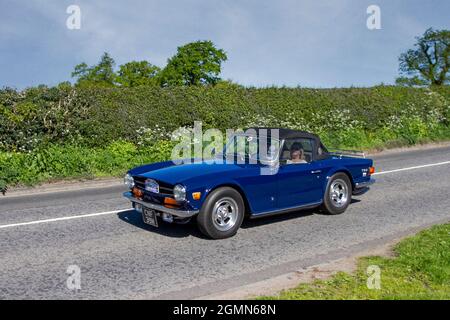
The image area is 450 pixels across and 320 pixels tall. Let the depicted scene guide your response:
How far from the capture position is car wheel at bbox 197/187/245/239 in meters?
6.98

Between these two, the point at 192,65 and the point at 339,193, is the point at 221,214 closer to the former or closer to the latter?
the point at 339,193

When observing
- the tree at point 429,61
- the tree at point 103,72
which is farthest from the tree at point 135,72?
the tree at point 429,61

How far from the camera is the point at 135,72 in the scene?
65.9m

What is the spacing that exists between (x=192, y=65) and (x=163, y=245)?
50.3m

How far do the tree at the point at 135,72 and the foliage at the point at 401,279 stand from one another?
59626mm

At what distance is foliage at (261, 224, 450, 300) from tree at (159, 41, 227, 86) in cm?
5015

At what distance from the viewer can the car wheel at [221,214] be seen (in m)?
6.98

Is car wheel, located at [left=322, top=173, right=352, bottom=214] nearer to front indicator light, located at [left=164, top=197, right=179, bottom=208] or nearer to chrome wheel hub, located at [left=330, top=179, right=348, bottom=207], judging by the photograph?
chrome wheel hub, located at [left=330, top=179, right=348, bottom=207]

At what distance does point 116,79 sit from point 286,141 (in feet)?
198

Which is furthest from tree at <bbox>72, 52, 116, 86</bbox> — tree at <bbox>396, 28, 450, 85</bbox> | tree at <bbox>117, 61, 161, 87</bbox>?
tree at <bbox>396, 28, 450, 85</bbox>

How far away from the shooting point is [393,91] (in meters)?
23.5

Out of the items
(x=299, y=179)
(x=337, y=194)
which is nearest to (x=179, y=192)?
(x=299, y=179)

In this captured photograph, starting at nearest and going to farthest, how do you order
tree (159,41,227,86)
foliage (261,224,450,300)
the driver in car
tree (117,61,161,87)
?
1. foliage (261,224,450,300)
2. the driver in car
3. tree (159,41,227,86)
4. tree (117,61,161,87)
